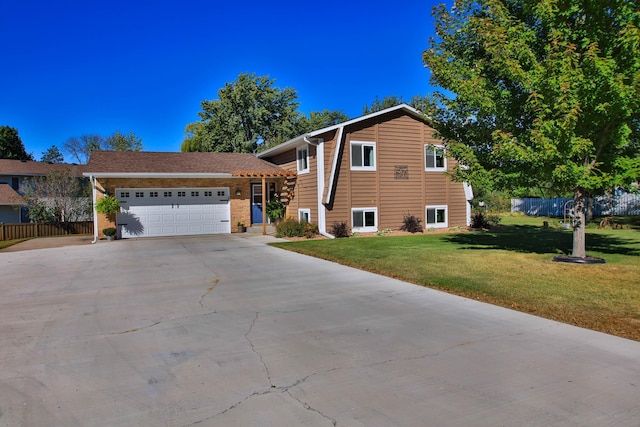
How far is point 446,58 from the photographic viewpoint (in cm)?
1068

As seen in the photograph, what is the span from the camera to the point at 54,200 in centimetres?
2148

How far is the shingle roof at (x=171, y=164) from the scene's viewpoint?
1800 cm

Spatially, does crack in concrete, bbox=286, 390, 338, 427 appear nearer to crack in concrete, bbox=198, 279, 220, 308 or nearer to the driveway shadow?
crack in concrete, bbox=198, 279, 220, 308

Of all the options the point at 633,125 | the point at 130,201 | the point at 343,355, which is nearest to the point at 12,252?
the point at 130,201

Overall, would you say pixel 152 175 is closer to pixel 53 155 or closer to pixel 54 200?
pixel 54 200

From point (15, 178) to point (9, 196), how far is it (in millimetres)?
2932

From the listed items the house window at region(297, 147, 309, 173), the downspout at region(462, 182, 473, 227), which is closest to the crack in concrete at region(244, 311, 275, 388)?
the house window at region(297, 147, 309, 173)

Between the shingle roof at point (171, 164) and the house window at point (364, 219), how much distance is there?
4420 mm

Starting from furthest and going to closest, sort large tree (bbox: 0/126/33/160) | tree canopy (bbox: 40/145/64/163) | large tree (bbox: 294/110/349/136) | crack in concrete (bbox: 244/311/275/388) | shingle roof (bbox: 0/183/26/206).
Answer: tree canopy (bbox: 40/145/64/163) < large tree (bbox: 0/126/33/160) < large tree (bbox: 294/110/349/136) < shingle roof (bbox: 0/183/26/206) < crack in concrete (bbox: 244/311/275/388)

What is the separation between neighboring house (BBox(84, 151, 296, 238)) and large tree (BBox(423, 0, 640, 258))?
9.82 meters

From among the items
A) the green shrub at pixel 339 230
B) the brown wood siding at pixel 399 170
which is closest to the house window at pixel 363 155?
the brown wood siding at pixel 399 170

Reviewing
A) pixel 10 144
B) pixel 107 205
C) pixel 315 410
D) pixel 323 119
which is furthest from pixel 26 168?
pixel 315 410

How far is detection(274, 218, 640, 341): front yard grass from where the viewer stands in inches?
228

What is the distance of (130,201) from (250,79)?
25.5 meters
